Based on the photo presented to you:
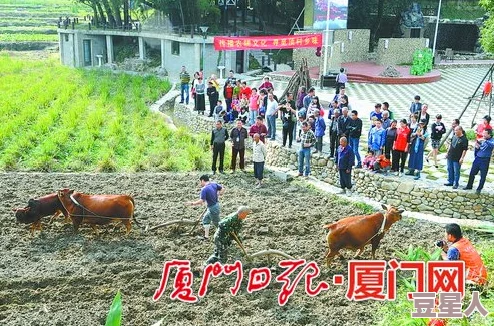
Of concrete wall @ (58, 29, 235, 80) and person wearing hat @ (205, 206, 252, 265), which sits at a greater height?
concrete wall @ (58, 29, 235, 80)

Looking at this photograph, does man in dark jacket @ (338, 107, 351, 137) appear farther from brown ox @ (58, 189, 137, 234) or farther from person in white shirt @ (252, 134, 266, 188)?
brown ox @ (58, 189, 137, 234)

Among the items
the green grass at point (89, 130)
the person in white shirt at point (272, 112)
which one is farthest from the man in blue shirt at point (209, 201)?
the person in white shirt at point (272, 112)

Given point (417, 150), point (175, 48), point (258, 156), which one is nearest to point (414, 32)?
point (175, 48)

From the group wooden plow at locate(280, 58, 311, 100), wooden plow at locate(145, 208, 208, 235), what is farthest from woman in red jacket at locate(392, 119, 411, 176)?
wooden plow at locate(280, 58, 311, 100)

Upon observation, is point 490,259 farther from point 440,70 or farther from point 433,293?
point 440,70

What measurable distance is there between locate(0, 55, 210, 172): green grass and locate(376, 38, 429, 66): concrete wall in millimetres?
11390

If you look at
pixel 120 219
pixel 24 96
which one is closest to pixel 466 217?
pixel 120 219

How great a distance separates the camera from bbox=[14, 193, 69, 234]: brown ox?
8828 mm

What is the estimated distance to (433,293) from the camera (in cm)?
559

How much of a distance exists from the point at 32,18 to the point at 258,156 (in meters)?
56.7

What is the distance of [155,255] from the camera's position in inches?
323

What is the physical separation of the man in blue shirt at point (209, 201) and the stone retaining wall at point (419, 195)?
3.80m

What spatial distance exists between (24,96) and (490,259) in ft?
60.4

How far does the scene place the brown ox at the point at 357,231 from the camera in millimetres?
7809
